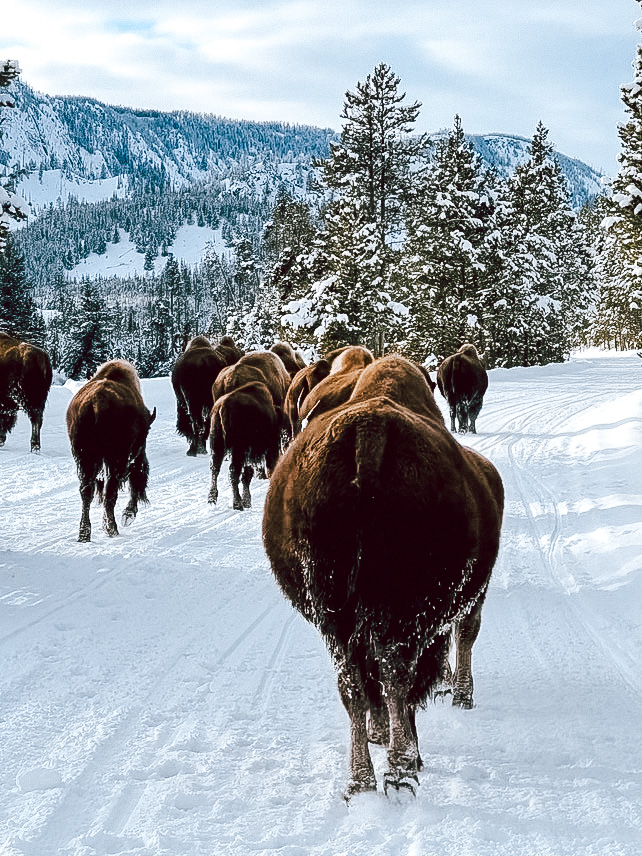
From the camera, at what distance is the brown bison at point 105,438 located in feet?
23.9

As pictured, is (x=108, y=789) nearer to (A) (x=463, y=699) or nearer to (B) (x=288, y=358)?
(A) (x=463, y=699)

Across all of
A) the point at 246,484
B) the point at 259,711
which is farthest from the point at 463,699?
the point at 246,484

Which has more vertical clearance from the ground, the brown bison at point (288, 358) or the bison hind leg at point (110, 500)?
the brown bison at point (288, 358)

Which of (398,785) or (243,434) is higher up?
(243,434)

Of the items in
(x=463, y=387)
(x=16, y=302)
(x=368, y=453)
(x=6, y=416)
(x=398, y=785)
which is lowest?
(x=398, y=785)

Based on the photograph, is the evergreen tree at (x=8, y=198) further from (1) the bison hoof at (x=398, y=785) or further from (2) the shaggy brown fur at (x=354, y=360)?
(1) the bison hoof at (x=398, y=785)

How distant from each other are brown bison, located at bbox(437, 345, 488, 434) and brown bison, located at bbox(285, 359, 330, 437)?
20.0ft

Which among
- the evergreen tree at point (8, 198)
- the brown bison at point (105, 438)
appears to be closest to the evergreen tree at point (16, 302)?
the evergreen tree at point (8, 198)

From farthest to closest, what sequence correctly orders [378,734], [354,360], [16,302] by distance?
1. [16,302]
2. [354,360]
3. [378,734]

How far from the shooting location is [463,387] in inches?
605

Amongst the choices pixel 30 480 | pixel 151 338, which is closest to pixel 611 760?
pixel 30 480

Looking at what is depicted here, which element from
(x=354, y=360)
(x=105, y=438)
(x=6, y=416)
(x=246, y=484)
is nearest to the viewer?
(x=354, y=360)

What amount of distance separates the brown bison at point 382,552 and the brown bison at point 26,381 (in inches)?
443

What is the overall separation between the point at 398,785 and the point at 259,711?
1090 mm
